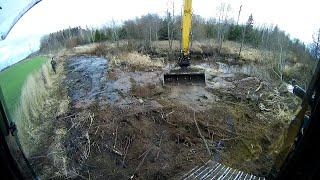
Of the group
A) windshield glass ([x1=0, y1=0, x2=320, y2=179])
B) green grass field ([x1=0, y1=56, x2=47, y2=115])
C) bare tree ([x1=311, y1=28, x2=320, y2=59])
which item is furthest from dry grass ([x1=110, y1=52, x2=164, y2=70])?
bare tree ([x1=311, y1=28, x2=320, y2=59])

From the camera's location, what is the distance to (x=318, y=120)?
7.14 ft

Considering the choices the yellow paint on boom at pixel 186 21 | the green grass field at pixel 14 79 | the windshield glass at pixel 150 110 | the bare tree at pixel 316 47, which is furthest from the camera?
the bare tree at pixel 316 47

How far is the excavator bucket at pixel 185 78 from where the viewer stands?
15336mm

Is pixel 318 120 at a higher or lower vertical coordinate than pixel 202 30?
higher

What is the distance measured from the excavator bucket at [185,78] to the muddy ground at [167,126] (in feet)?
1.65

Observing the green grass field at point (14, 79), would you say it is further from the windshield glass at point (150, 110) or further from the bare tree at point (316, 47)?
the bare tree at point (316, 47)

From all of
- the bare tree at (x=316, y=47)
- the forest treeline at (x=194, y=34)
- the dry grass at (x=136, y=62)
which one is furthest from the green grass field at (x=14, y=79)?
the bare tree at (x=316, y=47)

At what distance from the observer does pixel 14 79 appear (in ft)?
51.9

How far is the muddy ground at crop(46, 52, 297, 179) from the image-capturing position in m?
8.87

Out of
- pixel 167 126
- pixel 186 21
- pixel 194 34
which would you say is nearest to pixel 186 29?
pixel 186 21

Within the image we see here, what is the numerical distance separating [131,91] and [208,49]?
11939 mm

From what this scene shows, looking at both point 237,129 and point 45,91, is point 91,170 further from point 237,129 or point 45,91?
point 45,91

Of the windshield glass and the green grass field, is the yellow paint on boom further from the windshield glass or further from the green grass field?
the green grass field

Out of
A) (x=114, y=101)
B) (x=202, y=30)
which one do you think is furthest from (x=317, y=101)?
(x=202, y=30)
